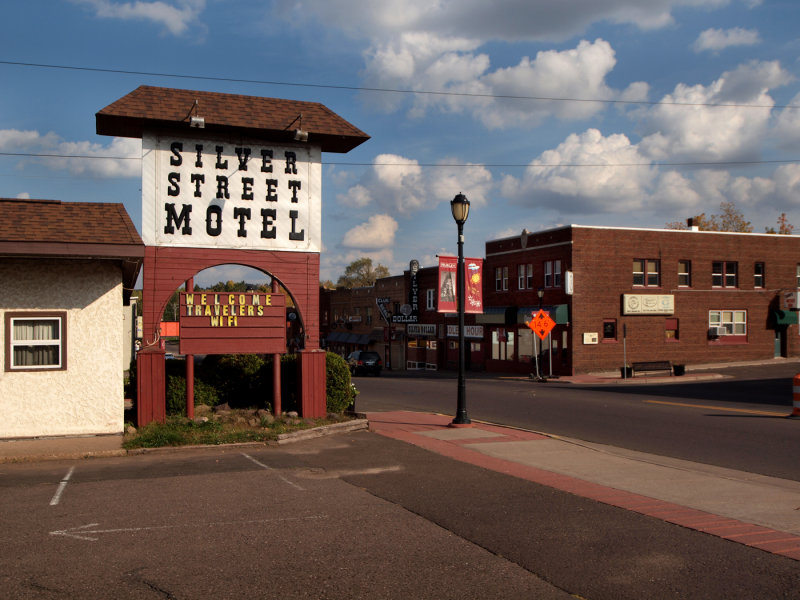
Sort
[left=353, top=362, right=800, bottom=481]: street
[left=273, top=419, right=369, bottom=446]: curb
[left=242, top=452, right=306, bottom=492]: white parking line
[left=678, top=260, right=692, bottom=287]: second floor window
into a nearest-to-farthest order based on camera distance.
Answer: [left=242, top=452, right=306, bottom=492]: white parking line < [left=353, top=362, right=800, bottom=481]: street < [left=273, top=419, right=369, bottom=446]: curb < [left=678, top=260, right=692, bottom=287]: second floor window

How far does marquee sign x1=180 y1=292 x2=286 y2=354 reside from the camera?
1507cm

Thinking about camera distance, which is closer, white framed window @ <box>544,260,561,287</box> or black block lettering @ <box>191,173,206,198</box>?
black block lettering @ <box>191,173,206,198</box>

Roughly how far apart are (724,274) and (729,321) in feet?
9.79

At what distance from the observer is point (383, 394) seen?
27.7m

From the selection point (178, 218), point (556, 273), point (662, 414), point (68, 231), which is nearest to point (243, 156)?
point (178, 218)

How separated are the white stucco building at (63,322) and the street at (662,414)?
9485 mm

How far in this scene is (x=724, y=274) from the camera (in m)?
45.8

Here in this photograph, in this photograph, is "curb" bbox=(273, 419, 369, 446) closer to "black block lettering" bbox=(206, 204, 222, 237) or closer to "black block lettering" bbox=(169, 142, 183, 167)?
"black block lettering" bbox=(206, 204, 222, 237)

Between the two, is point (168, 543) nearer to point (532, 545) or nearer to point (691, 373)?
point (532, 545)

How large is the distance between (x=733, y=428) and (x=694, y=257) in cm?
3053

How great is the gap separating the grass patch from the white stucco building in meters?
1.03

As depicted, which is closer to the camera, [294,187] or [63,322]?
[63,322]

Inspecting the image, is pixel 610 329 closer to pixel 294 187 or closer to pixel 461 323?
pixel 461 323

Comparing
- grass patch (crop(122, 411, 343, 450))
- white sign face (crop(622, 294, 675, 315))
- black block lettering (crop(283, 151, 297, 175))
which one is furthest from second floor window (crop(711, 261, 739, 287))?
grass patch (crop(122, 411, 343, 450))
